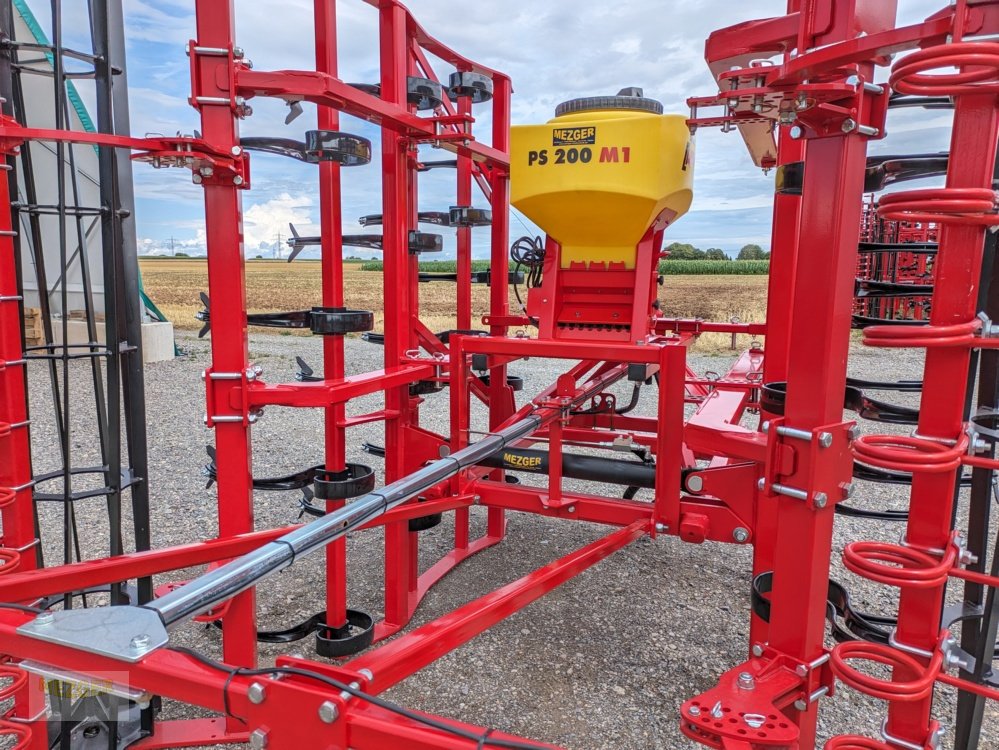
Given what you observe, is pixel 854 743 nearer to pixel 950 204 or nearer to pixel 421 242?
Result: pixel 950 204

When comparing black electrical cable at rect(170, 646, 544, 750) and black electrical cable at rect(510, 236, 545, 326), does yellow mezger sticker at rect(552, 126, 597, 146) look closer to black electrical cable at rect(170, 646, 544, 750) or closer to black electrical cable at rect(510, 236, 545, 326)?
black electrical cable at rect(510, 236, 545, 326)

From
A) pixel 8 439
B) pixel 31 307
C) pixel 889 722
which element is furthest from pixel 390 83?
pixel 31 307

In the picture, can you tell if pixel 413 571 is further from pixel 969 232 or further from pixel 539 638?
pixel 969 232

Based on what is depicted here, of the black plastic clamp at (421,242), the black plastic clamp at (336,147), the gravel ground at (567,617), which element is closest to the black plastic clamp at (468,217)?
the black plastic clamp at (421,242)

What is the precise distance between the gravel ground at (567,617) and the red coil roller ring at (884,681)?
4.12 ft

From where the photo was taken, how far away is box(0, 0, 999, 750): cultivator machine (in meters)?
1.68

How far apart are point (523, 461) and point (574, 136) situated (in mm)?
1492

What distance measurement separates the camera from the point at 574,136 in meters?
3.12

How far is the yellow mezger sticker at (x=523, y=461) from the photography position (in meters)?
3.26

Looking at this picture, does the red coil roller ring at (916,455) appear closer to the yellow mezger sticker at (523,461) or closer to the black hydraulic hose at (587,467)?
the black hydraulic hose at (587,467)

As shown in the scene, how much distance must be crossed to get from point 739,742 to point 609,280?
2192 millimetres

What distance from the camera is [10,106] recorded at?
265 cm

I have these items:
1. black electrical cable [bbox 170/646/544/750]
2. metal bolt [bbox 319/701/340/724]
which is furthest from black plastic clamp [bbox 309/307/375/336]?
metal bolt [bbox 319/701/340/724]

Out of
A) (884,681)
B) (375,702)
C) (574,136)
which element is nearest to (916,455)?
(884,681)
